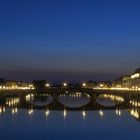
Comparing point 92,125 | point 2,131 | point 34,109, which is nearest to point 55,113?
point 34,109

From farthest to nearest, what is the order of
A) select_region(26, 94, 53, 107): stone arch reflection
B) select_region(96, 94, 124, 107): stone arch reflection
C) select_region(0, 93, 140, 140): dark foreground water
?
select_region(26, 94, 53, 107): stone arch reflection, select_region(96, 94, 124, 107): stone arch reflection, select_region(0, 93, 140, 140): dark foreground water

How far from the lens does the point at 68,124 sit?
73.9 meters

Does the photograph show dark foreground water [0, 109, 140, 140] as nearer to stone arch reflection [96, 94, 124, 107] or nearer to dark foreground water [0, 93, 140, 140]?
dark foreground water [0, 93, 140, 140]

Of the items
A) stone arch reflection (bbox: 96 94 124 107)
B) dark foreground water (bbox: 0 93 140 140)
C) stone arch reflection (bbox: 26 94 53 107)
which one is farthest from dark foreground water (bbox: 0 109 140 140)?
stone arch reflection (bbox: 26 94 53 107)

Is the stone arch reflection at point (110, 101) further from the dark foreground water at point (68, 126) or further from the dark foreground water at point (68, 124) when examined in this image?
the dark foreground water at point (68, 126)

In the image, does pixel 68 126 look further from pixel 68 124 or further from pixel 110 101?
pixel 110 101

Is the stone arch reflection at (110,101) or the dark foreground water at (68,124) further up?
the stone arch reflection at (110,101)

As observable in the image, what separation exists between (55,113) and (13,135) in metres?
29.3

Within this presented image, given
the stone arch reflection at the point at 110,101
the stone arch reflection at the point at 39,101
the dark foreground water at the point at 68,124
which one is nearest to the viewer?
the dark foreground water at the point at 68,124

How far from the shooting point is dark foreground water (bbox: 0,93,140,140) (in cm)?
6200

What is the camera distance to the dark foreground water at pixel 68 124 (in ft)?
203

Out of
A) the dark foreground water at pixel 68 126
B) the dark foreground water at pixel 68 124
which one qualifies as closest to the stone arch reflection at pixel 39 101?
Result: the dark foreground water at pixel 68 124

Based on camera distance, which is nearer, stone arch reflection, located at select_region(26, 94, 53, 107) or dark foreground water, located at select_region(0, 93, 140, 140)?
dark foreground water, located at select_region(0, 93, 140, 140)

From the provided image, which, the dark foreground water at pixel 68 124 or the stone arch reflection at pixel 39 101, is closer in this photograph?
the dark foreground water at pixel 68 124
